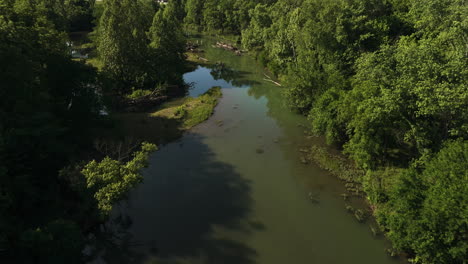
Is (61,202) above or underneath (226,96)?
underneath

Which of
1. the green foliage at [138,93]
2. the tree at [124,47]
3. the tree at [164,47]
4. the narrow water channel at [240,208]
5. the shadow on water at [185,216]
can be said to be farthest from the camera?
the tree at [164,47]

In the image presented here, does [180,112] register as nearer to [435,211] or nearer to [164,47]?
[164,47]

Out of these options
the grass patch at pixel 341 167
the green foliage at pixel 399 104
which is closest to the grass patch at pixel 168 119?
the green foliage at pixel 399 104

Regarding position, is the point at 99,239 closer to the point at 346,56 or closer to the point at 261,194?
the point at 261,194

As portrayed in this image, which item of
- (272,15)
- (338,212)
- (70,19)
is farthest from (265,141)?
(70,19)

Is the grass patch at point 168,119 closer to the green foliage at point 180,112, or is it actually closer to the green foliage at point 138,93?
the green foliage at point 180,112

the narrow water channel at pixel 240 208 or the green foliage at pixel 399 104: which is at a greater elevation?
the green foliage at pixel 399 104

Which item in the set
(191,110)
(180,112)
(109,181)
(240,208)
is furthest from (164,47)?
(109,181)
